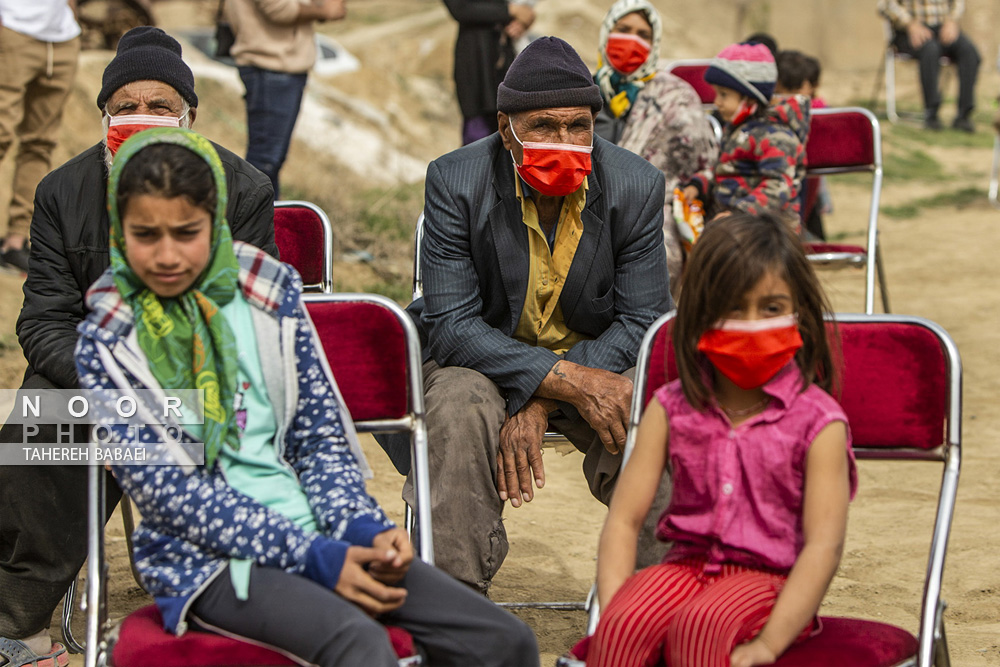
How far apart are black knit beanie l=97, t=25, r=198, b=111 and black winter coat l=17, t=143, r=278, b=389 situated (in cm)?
22

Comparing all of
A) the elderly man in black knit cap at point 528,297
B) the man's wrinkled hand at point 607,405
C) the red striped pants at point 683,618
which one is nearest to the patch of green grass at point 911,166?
the elderly man in black knit cap at point 528,297

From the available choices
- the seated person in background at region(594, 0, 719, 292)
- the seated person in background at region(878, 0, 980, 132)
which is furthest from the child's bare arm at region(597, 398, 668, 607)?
the seated person in background at region(878, 0, 980, 132)

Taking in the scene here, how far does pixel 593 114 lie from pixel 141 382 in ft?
5.30

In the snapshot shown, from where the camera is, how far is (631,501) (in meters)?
2.52

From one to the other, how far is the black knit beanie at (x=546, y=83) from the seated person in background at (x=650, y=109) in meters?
2.06

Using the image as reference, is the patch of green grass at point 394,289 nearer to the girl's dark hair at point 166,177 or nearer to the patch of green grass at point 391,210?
the patch of green grass at point 391,210

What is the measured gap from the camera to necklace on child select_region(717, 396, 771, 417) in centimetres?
254

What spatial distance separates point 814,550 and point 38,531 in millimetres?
2090

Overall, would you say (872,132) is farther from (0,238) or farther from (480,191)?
(0,238)

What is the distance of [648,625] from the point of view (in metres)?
2.38

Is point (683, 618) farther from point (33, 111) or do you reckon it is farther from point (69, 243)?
point (33, 111)

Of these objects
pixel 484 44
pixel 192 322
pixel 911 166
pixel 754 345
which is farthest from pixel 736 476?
pixel 911 166

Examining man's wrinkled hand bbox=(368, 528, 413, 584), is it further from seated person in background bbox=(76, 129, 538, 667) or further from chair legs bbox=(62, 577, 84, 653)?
chair legs bbox=(62, 577, 84, 653)

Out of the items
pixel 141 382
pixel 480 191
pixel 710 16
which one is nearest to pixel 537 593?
pixel 480 191
